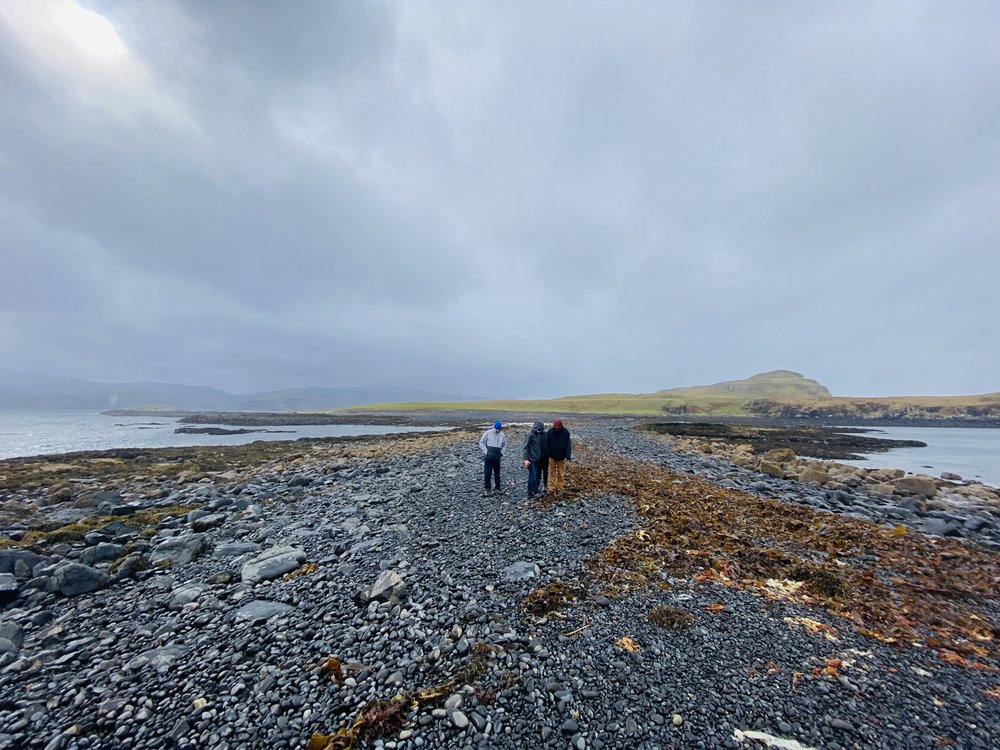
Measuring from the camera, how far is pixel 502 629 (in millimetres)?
5695

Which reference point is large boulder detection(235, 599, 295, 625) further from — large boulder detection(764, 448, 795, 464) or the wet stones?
large boulder detection(764, 448, 795, 464)

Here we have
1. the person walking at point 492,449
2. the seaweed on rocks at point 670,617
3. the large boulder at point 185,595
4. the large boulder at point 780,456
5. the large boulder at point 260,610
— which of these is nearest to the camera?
the seaweed on rocks at point 670,617

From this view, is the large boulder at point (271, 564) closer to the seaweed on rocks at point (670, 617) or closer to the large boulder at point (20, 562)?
the large boulder at point (20, 562)

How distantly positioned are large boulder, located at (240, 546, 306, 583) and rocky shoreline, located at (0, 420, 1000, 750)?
43 millimetres

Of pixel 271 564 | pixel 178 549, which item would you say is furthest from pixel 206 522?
pixel 271 564

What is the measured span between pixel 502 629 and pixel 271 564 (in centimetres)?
510

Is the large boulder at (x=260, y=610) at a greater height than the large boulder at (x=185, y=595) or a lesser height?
greater

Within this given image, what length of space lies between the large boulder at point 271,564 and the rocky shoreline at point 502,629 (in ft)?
0.14

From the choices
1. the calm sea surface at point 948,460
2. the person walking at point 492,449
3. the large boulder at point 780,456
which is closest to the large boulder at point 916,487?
the large boulder at point 780,456

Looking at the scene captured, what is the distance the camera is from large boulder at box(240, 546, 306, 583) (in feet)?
25.5

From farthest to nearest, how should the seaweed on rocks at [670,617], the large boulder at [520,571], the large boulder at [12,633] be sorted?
1. the large boulder at [520,571]
2. the large boulder at [12,633]
3. the seaweed on rocks at [670,617]

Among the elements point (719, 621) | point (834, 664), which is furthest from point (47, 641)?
point (834, 664)

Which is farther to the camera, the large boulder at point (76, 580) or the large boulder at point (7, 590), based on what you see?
the large boulder at point (76, 580)

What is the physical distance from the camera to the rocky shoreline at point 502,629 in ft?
14.0
